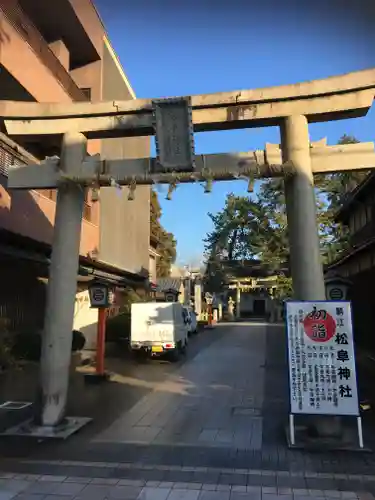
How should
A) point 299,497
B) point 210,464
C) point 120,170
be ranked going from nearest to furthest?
1. point 299,497
2. point 210,464
3. point 120,170

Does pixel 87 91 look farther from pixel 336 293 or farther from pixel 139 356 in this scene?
pixel 336 293

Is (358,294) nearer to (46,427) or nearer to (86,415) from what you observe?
(86,415)

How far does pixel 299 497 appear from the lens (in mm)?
5273

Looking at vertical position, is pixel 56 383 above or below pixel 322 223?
below

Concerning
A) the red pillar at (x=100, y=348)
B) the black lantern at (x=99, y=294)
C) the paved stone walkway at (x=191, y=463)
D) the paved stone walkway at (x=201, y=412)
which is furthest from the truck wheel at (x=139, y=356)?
the paved stone walkway at (x=191, y=463)

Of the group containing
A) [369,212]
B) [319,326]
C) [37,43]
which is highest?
[37,43]

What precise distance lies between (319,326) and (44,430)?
4.92 m

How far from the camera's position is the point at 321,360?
292 inches

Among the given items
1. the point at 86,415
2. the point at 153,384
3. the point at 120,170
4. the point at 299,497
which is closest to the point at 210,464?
the point at 299,497

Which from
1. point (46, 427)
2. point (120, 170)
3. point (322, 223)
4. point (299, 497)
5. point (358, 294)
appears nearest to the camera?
point (299, 497)

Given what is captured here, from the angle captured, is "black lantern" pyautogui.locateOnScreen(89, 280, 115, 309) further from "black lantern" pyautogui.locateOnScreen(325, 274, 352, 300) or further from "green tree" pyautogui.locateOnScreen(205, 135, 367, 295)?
"green tree" pyautogui.locateOnScreen(205, 135, 367, 295)

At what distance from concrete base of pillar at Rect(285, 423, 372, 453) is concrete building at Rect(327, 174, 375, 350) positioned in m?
6.41

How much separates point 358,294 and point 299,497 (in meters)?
16.4

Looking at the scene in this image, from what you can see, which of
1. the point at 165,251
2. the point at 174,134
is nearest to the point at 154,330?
the point at 174,134
